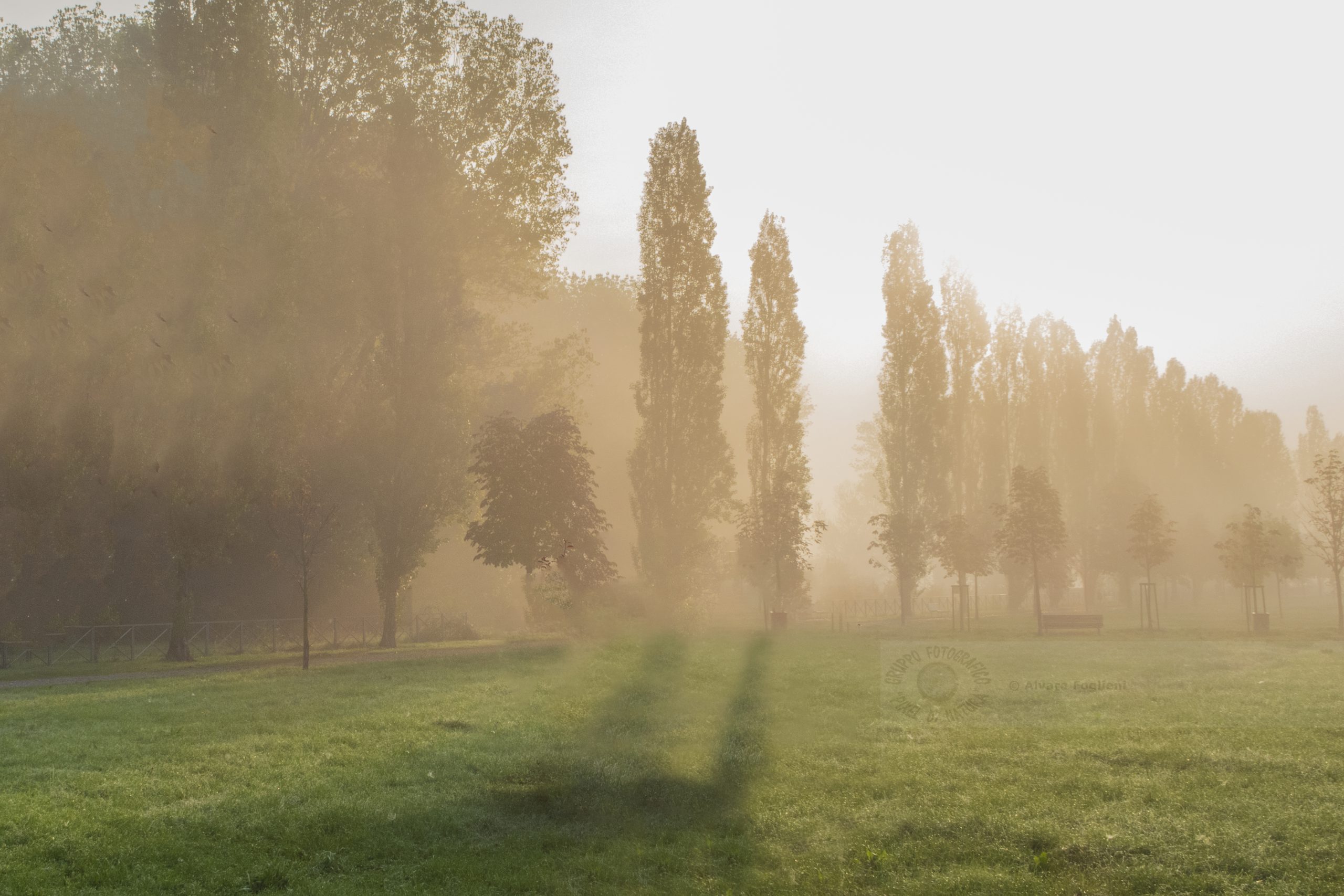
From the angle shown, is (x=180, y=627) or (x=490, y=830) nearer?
(x=490, y=830)

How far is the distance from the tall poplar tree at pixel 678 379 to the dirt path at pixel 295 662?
921 cm

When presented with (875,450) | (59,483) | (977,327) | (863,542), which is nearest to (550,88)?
(59,483)

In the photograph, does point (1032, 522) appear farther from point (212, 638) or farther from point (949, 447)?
point (212, 638)

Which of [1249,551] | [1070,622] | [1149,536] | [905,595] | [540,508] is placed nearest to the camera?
[540,508]

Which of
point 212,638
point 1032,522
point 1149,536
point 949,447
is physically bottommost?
point 212,638

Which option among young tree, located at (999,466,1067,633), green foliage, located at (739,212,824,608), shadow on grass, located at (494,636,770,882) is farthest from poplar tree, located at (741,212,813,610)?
shadow on grass, located at (494,636,770,882)

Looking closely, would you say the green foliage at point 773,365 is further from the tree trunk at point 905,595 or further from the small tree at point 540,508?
the small tree at point 540,508

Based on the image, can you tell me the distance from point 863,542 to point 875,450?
114 ft

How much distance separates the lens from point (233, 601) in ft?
138

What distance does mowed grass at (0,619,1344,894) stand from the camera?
1141cm

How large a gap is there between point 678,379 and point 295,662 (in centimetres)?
2269

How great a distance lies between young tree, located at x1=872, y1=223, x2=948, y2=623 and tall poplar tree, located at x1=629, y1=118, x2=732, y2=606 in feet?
44.0

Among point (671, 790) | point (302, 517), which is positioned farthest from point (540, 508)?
point (671, 790)

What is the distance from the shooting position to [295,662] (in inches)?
1240
